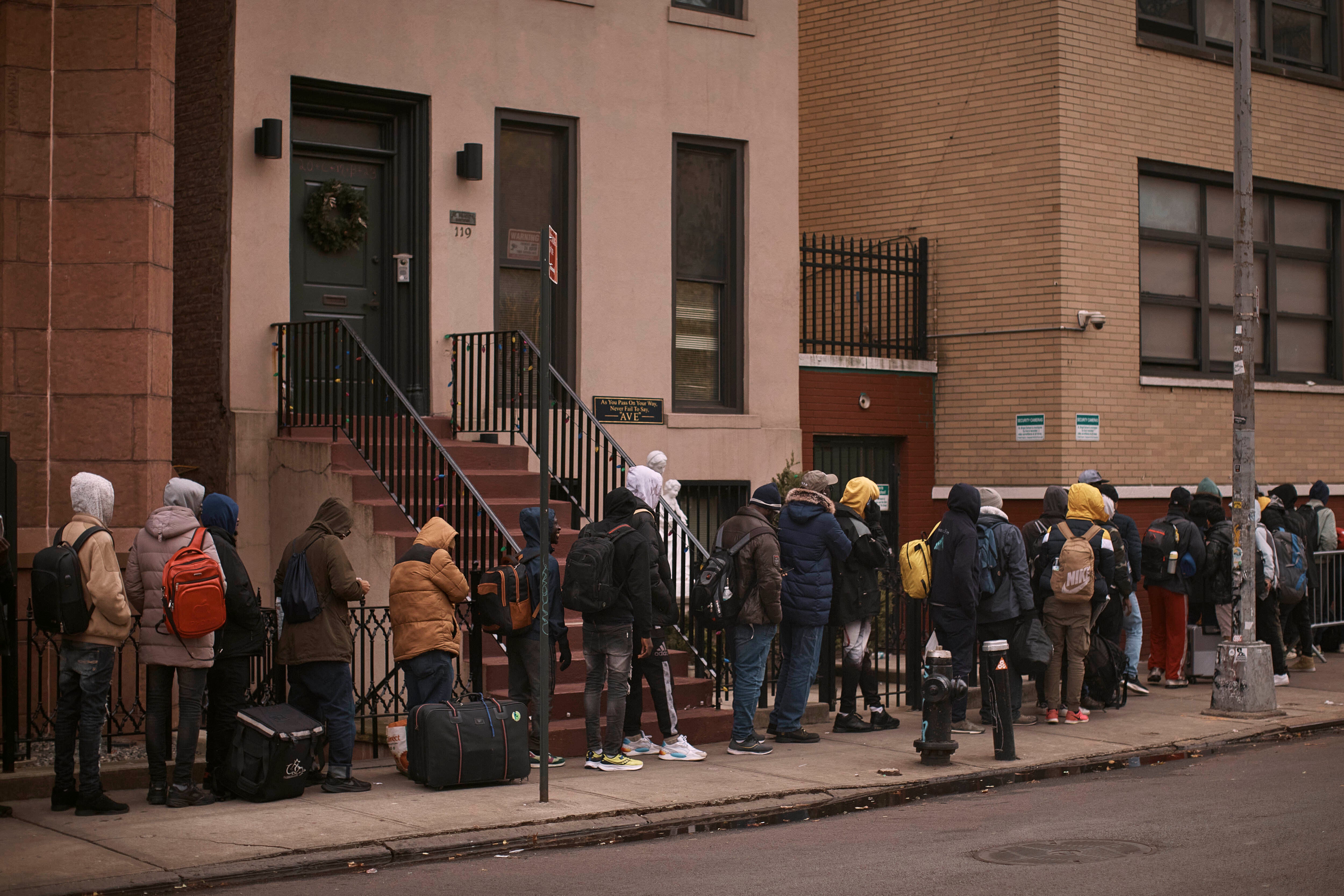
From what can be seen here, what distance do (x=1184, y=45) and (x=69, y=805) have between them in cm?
1468

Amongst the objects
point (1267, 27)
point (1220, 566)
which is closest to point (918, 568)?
point (1220, 566)

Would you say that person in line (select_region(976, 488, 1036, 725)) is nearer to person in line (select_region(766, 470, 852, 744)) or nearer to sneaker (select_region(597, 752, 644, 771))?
person in line (select_region(766, 470, 852, 744))

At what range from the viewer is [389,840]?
26.5 feet

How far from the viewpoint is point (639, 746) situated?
10.6m

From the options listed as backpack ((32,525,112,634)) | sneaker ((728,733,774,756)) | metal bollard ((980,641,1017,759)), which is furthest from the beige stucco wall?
metal bollard ((980,641,1017,759))

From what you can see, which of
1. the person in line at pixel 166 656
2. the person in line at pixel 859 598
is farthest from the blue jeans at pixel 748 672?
the person in line at pixel 166 656

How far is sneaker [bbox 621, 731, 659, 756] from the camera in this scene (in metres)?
10.6

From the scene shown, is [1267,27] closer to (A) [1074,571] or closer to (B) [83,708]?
(A) [1074,571]

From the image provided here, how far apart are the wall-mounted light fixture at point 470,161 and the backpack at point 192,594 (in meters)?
5.91

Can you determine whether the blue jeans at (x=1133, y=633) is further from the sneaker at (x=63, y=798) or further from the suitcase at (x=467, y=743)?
the sneaker at (x=63, y=798)

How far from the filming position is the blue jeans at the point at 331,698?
9.48 m

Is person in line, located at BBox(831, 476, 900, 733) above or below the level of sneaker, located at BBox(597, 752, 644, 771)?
above

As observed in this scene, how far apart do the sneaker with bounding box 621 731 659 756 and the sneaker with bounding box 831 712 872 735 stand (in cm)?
186

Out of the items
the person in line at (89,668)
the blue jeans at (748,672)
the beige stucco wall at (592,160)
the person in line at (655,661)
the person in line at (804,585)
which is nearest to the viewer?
the person in line at (89,668)
